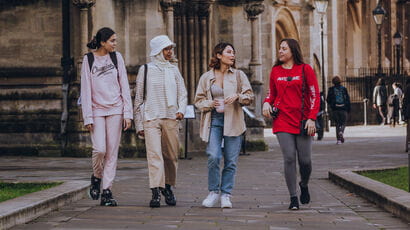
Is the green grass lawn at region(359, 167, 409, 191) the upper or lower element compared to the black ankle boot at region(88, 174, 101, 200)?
lower

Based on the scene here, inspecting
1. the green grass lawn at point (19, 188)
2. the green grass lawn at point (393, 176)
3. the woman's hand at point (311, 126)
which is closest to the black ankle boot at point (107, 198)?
the green grass lawn at point (19, 188)

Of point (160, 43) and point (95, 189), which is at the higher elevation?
point (160, 43)

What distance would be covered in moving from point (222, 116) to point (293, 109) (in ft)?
2.80

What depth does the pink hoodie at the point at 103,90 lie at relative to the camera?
11242 millimetres

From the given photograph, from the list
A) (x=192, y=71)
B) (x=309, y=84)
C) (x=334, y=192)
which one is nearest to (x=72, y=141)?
(x=192, y=71)

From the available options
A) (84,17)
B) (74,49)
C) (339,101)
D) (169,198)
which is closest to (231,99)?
(169,198)

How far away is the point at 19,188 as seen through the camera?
496 inches

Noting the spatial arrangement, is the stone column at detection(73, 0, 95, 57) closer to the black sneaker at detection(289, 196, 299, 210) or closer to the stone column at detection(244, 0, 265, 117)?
the stone column at detection(244, 0, 265, 117)

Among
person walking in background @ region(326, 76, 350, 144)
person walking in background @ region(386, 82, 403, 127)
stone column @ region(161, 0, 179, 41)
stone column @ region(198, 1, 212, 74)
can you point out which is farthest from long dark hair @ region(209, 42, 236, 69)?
person walking in background @ region(386, 82, 403, 127)

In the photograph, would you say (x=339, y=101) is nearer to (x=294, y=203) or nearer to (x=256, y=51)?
(x=256, y=51)

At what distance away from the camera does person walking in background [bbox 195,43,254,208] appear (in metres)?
11.4

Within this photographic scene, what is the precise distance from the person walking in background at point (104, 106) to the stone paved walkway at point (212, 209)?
15.7 inches

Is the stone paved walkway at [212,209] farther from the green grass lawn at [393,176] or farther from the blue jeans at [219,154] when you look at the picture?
the green grass lawn at [393,176]

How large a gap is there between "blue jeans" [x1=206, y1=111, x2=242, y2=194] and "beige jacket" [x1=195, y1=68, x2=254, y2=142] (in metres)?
0.07
